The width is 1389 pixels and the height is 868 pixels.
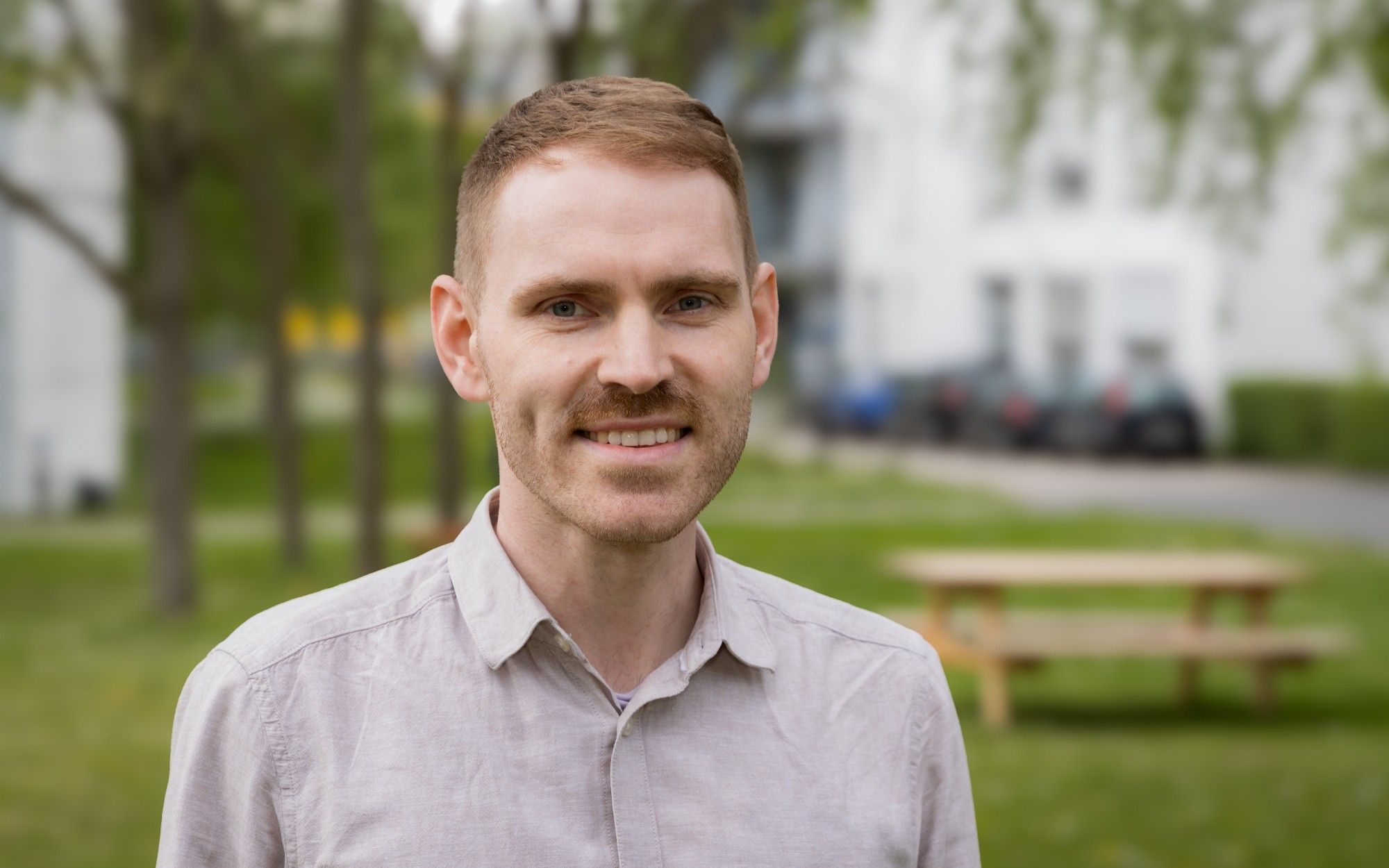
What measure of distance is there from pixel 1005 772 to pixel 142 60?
26.5 ft

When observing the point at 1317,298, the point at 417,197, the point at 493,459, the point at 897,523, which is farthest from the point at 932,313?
the point at 493,459

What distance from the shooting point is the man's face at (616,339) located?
75.9 inches

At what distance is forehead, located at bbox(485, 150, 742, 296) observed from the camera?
6.31ft

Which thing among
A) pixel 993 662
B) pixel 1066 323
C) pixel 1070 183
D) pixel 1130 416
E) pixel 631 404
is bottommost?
pixel 993 662

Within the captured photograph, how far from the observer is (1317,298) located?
31.7 m

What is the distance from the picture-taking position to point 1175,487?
24.7 meters

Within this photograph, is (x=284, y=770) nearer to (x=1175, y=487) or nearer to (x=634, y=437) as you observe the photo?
(x=634, y=437)

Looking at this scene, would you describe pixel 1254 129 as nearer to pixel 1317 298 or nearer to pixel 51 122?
pixel 51 122

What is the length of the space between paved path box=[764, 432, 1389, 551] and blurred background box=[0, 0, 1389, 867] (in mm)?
151

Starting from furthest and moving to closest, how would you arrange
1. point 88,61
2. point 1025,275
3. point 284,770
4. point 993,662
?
point 1025,275, point 88,61, point 993,662, point 284,770

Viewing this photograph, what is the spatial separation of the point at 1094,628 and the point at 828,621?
8.07 m

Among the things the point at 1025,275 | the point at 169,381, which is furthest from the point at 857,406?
the point at 169,381

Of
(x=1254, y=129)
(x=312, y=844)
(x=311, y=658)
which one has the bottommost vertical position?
(x=312, y=844)

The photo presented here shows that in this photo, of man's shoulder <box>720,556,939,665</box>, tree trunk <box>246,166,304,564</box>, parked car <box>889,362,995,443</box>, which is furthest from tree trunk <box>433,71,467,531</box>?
parked car <box>889,362,995,443</box>
